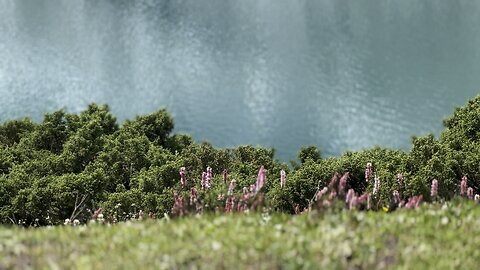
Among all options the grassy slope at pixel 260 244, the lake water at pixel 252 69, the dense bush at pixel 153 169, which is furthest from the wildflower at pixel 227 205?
the lake water at pixel 252 69

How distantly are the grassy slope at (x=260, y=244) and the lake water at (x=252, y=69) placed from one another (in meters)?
48.5

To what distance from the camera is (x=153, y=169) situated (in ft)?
84.1

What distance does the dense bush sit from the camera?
68.8 feet

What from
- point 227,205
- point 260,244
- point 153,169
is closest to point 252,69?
point 153,169

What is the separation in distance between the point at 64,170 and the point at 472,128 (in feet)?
56.7

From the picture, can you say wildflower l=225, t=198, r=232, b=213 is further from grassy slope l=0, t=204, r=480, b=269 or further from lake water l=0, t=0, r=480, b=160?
lake water l=0, t=0, r=480, b=160

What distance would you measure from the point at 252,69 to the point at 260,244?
74.9 meters

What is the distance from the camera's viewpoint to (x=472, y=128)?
77.7 feet

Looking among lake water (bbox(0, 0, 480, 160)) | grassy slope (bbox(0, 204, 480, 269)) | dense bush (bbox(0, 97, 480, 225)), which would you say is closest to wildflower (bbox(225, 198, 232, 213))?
grassy slope (bbox(0, 204, 480, 269))

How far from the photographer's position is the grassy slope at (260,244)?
7.49m

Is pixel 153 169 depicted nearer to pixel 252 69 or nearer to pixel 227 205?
pixel 227 205

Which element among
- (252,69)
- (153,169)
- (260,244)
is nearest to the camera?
(260,244)

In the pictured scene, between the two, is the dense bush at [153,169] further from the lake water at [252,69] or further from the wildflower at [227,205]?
the lake water at [252,69]

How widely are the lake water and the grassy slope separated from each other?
48516mm
